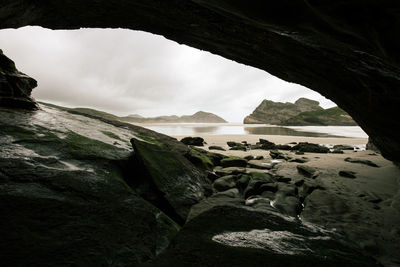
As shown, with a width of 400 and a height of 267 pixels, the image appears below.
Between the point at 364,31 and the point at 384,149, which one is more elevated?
the point at 364,31

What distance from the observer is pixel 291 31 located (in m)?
3.30

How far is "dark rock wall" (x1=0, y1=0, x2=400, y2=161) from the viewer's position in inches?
94.7

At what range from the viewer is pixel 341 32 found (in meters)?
2.75

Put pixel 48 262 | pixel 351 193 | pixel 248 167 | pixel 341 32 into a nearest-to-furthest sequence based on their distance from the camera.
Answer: pixel 48 262
pixel 341 32
pixel 351 193
pixel 248 167

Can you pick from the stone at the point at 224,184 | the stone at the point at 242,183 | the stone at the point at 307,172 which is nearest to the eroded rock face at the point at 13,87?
the stone at the point at 224,184

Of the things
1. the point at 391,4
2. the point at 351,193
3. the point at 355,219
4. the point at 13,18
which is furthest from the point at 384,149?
the point at 13,18

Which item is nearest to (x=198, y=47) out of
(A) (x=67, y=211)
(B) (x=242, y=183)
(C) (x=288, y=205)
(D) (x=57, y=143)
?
(B) (x=242, y=183)

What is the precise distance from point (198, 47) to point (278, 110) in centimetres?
11413

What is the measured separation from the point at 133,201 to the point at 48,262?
119 centimetres

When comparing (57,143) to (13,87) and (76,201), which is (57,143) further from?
(13,87)

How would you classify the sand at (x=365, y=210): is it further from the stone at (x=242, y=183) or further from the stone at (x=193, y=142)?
the stone at (x=193, y=142)

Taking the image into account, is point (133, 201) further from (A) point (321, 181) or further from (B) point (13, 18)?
(A) point (321, 181)

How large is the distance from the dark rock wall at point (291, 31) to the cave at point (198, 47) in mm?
19

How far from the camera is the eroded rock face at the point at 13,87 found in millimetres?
5199
